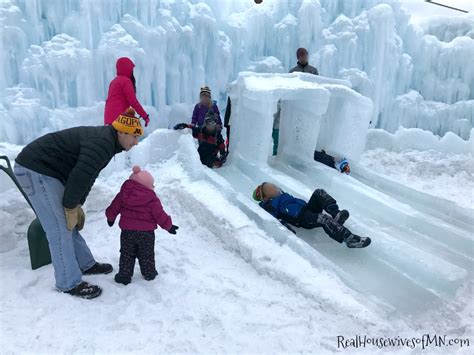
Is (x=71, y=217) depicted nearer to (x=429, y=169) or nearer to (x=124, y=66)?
(x=124, y=66)

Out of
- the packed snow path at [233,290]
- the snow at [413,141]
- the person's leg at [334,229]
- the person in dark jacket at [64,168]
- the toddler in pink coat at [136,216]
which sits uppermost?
the person in dark jacket at [64,168]

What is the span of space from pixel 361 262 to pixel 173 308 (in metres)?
2.06

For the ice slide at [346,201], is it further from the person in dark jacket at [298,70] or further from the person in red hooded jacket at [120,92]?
the person in red hooded jacket at [120,92]

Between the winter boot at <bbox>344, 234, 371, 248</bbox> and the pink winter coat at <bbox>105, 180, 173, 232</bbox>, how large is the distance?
6.36ft

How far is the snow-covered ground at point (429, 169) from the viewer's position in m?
7.60

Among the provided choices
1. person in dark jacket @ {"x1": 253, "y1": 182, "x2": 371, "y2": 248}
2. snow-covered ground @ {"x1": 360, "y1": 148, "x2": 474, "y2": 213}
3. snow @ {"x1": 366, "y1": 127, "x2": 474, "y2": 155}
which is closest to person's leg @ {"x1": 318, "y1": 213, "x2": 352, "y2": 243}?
person in dark jacket @ {"x1": 253, "y1": 182, "x2": 371, "y2": 248}

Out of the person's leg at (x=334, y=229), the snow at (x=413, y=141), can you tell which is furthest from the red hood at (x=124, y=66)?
the snow at (x=413, y=141)

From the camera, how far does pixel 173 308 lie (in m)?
3.06

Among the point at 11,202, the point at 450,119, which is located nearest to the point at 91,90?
the point at 11,202

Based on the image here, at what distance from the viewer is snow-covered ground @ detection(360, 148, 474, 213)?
7602 millimetres

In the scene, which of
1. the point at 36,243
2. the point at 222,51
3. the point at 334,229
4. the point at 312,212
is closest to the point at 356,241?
the point at 334,229

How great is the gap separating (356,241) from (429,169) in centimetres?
571

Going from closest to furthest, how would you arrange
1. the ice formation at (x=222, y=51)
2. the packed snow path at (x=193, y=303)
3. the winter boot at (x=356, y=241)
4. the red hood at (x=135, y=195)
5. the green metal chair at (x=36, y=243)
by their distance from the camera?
1. the packed snow path at (x=193, y=303)
2. the red hood at (x=135, y=195)
3. the green metal chair at (x=36, y=243)
4. the winter boot at (x=356, y=241)
5. the ice formation at (x=222, y=51)

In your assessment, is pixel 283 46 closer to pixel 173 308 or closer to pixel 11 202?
pixel 11 202
